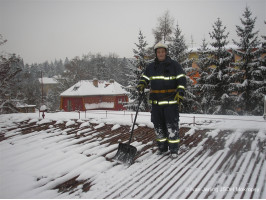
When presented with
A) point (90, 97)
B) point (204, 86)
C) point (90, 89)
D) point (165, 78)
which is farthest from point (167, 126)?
point (90, 89)

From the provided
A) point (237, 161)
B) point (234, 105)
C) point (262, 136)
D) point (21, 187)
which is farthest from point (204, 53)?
point (21, 187)

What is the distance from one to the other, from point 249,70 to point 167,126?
17.5 meters

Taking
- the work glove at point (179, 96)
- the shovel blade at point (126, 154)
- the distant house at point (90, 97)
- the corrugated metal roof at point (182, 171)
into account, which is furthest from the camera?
the distant house at point (90, 97)

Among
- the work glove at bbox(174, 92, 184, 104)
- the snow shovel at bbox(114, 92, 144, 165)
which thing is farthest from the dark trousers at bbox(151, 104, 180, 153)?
the snow shovel at bbox(114, 92, 144, 165)

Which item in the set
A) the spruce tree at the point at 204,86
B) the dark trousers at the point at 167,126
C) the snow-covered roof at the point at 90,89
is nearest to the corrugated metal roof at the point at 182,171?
the dark trousers at the point at 167,126

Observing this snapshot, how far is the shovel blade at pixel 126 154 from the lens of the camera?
10.4 ft

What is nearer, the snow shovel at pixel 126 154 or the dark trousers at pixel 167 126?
the snow shovel at pixel 126 154

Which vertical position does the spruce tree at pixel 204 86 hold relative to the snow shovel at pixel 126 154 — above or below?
above

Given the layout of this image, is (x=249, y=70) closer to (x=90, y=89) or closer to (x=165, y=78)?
(x=165, y=78)

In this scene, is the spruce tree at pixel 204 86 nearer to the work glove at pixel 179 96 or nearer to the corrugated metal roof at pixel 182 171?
the corrugated metal roof at pixel 182 171

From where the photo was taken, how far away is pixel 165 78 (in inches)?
138

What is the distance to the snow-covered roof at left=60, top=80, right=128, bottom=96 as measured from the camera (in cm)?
3306

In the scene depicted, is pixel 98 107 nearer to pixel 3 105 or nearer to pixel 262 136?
pixel 3 105

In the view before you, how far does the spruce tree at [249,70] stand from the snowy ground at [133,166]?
564 inches
